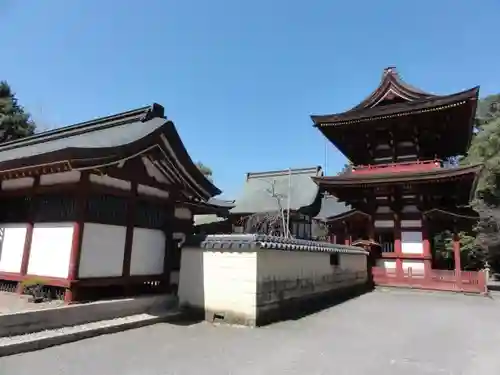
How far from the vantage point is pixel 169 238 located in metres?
9.73

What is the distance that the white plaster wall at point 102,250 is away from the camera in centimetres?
749

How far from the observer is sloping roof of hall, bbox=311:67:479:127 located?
53.3 feet

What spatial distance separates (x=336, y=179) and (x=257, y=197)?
1137 centimetres

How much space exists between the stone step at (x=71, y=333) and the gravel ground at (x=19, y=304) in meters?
0.91

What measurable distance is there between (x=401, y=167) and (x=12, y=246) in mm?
16419

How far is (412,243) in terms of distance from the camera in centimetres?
1675

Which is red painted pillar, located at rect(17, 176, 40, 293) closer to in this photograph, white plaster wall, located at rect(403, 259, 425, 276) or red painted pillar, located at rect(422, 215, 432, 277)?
white plaster wall, located at rect(403, 259, 425, 276)

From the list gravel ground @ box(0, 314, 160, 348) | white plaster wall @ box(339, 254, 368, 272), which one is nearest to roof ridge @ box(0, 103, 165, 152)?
gravel ground @ box(0, 314, 160, 348)

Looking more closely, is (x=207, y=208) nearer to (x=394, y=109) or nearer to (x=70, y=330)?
(x=70, y=330)

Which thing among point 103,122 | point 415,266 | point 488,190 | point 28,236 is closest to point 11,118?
point 103,122

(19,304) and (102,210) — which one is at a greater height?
(102,210)

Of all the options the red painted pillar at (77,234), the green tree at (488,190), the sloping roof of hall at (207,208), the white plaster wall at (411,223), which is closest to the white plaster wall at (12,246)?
the red painted pillar at (77,234)

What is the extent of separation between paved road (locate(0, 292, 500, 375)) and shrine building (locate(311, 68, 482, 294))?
756cm

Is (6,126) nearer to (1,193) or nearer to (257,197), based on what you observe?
(257,197)
